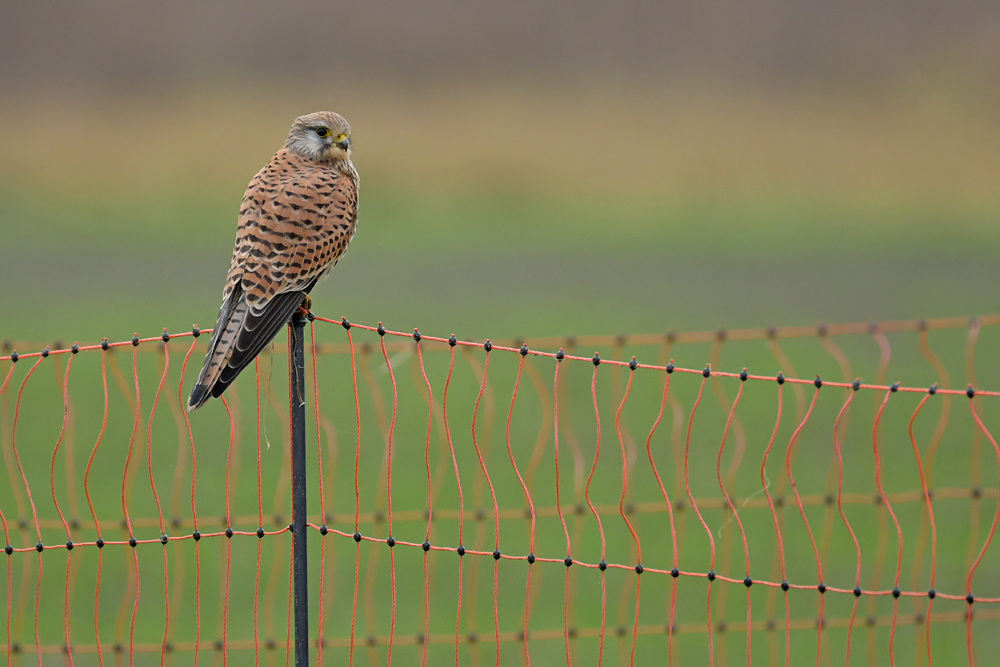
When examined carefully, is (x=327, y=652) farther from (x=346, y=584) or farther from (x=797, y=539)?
(x=797, y=539)

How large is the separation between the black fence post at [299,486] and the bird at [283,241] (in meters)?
0.25

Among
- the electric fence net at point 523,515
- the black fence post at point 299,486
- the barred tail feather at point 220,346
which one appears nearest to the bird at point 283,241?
the barred tail feather at point 220,346

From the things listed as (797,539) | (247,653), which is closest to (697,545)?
(797,539)

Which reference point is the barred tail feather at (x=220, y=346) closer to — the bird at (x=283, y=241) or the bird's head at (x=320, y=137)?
the bird at (x=283, y=241)

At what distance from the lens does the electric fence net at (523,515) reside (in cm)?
498

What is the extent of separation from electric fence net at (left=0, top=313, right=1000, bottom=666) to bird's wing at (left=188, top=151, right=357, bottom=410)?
59cm

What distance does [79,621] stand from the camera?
684 centimetres

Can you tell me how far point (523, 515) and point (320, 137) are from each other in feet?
5.64

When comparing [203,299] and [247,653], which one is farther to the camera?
[203,299]

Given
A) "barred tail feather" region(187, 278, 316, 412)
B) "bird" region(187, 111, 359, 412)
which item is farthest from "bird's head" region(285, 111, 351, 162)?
"barred tail feather" region(187, 278, 316, 412)

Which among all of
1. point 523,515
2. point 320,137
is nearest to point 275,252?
point 320,137

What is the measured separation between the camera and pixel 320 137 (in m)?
4.00

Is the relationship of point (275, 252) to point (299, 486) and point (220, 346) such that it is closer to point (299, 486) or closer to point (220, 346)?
point (220, 346)

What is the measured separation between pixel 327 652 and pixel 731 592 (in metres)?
2.77
